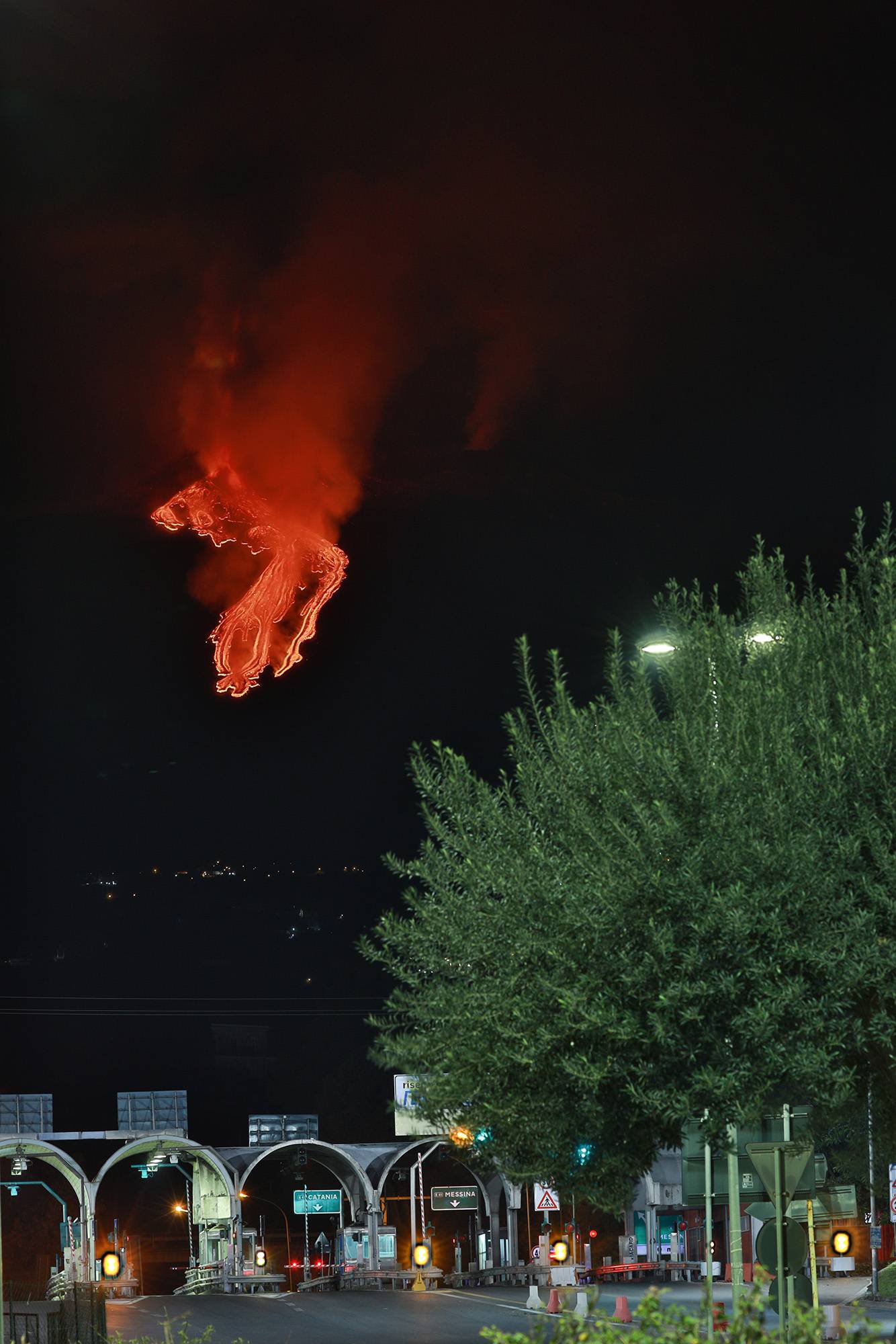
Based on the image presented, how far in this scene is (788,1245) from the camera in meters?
15.6

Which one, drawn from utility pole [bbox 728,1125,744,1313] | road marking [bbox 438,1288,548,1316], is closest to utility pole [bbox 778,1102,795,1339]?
utility pole [bbox 728,1125,744,1313]

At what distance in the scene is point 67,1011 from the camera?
118m

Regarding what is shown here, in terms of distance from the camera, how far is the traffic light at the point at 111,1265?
166ft

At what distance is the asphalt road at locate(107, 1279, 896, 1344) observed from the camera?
33156mm

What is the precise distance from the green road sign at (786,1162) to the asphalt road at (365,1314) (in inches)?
621

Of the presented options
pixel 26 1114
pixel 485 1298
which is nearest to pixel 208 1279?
pixel 26 1114

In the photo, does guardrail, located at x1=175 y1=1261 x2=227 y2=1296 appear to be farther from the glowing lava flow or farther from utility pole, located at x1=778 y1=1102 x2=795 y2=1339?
utility pole, located at x1=778 y1=1102 x2=795 y2=1339

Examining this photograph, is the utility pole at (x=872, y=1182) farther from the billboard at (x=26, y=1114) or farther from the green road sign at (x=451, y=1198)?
the billboard at (x=26, y=1114)

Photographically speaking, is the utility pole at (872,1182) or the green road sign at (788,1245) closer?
the green road sign at (788,1245)

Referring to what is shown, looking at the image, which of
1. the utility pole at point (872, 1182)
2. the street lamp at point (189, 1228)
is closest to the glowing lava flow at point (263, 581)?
the street lamp at point (189, 1228)

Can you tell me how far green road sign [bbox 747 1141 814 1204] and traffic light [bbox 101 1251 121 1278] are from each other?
40.4 m

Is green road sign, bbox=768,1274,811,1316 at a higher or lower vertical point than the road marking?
higher

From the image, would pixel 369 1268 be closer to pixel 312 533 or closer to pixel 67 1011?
pixel 312 533

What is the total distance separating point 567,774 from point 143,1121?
→ 5111 cm
